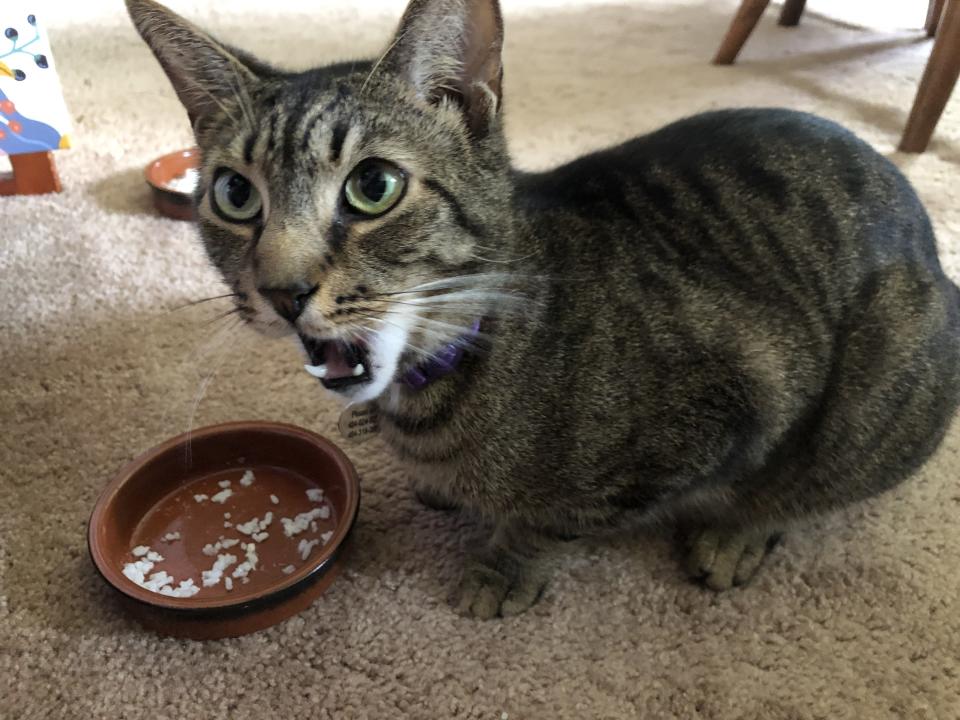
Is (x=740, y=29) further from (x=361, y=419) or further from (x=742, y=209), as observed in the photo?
(x=361, y=419)

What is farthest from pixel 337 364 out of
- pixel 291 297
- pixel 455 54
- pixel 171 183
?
pixel 171 183

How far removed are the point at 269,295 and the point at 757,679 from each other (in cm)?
76

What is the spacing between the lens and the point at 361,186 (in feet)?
2.86

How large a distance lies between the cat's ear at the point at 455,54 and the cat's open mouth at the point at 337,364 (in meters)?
0.30

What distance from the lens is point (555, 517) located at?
1.09m

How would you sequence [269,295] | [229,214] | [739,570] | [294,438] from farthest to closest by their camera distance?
[294,438], [739,570], [229,214], [269,295]

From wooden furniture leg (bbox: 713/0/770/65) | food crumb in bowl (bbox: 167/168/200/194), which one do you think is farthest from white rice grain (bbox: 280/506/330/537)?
wooden furniture leg (bbox: 713/0/770/65)

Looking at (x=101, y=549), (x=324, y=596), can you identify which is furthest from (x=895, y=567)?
(x=101, y=549)

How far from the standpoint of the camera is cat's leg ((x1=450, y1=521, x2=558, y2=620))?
1.13 metres

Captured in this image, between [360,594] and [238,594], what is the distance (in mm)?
168

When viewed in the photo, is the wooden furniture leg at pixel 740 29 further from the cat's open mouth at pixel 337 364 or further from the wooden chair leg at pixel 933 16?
the cat's open mouth at pixel 337 364

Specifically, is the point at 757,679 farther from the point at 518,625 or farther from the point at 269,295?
the point at 269,295

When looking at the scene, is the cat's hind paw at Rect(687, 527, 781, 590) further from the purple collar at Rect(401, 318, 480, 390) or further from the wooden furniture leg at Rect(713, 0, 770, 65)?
the wooden furniture leg at Rect(713, 0, 770, 65)

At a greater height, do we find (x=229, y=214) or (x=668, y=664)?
(x=229, y=214)
